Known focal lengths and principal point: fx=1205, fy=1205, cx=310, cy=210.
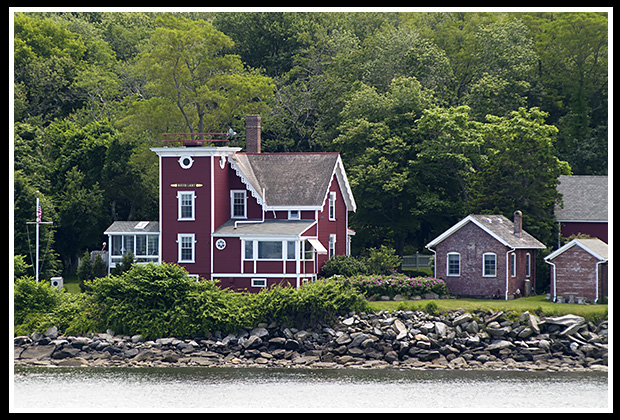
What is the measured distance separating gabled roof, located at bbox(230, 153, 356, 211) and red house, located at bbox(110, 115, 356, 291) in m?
0.05

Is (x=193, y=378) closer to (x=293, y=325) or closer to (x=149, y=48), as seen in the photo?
(x=293, y=325)

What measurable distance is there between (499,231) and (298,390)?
15611 millimetres

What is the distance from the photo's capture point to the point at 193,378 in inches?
1745

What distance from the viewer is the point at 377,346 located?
47.7 meters

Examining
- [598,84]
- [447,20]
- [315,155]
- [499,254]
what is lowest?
[499,254]

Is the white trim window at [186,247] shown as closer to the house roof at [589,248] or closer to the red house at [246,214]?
the red house at [246,214]

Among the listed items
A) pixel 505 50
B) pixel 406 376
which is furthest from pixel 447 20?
pixel 406 376

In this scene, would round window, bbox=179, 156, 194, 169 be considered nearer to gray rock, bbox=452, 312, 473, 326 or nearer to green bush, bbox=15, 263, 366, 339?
green bush, bbox=15, 263, 366, 339

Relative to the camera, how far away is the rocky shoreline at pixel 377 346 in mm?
46875

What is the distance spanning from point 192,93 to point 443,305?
2325 cm

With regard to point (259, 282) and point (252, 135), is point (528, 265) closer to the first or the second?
point (259, 282)

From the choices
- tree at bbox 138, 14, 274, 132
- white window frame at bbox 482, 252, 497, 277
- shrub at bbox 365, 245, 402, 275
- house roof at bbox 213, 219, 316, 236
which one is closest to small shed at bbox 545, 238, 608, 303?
white window frame at bbox 482, 252, 497, 277

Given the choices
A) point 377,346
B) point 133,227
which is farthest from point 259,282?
point 133,227

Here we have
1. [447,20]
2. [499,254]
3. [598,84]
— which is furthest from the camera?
[447,20]
